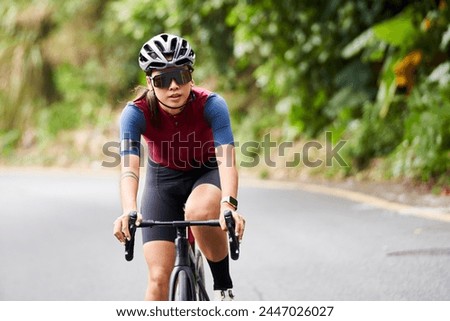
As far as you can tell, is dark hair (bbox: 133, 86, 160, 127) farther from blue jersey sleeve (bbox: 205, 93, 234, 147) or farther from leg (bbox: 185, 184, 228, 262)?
leg (bbox: 185, 184, 228, 262)

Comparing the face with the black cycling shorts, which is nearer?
the face

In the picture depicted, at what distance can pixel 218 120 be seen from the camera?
387cm

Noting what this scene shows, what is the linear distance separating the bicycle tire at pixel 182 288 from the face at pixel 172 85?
827 mm

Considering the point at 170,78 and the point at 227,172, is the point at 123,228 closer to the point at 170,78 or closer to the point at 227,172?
the point at 227,172

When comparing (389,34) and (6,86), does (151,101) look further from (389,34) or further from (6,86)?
(6,86)

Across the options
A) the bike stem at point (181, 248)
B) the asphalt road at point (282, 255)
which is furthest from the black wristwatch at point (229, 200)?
the asphalt road at point (282, 255)

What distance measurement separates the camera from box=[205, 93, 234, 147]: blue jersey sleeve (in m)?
3.85

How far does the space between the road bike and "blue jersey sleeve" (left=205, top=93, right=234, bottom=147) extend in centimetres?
A: 47

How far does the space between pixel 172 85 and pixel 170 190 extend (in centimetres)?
68

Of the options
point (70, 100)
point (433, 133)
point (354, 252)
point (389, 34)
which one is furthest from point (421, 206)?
point (70, 100)

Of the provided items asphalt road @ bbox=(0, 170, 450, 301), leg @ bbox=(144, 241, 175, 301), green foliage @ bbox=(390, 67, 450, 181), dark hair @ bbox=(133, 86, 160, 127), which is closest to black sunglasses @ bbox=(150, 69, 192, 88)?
dark hair @ bbox=(133, 86, 160, 127)

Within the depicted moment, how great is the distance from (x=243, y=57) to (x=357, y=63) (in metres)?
3.51

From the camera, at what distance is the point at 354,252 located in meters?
7.41

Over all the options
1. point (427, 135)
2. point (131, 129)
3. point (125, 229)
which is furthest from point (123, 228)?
point (427, 135)
